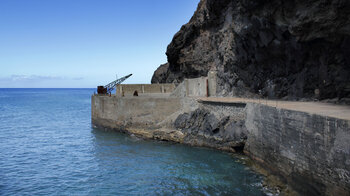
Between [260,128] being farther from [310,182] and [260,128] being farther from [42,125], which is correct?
[42,125]

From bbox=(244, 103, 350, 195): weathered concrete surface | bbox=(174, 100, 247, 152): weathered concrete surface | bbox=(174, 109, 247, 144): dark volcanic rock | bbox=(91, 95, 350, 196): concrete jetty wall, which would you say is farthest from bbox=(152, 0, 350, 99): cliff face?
bbox=(244, 103, 350, 195): weathered concrete surface

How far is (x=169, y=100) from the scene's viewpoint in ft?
77.1

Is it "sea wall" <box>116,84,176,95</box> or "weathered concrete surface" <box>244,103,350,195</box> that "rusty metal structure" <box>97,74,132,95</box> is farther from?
"weathered concrete surface" <box>244,103,350,195</box>

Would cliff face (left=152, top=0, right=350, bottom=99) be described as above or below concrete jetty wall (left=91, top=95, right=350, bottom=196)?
above

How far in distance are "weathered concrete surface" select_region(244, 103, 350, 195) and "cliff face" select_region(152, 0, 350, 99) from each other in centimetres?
476

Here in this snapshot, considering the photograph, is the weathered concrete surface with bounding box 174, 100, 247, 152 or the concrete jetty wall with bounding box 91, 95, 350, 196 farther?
the weathered concrete surface with bounding box 174, 100, 247, 152

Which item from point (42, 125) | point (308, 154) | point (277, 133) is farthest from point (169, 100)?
point (42, 125)

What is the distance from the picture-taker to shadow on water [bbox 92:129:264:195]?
11977mm

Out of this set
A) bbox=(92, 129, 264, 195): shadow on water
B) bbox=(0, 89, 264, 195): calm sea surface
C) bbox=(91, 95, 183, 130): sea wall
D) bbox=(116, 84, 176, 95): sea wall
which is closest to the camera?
bbox=(92, 129, 264, 195): shadow on water

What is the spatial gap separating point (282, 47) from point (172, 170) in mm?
10859

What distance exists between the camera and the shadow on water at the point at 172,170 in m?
12.0

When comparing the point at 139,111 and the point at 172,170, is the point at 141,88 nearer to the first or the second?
the point at 139,111

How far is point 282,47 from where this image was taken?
1820 cm

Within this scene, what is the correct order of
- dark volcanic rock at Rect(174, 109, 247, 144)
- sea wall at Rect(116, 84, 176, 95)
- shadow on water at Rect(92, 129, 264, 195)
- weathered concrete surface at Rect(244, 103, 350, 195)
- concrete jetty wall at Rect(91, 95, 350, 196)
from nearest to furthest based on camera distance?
weathered concrete surface at Rect(244, 103, 350, 195) → concrete jetty wall at Rect(91, 95, 350, 196) → shadow on water at Rect(92, 129, 264, 195) → dark volcanic rock at Rect(174, 109, 247, 144) → sea wall at Rect(116, 84, 176, 95)
